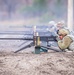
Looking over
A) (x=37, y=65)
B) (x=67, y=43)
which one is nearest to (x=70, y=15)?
(x=67, y=43)

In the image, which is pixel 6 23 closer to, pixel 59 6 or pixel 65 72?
pixel 59 6

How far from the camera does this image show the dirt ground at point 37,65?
222 centimetres

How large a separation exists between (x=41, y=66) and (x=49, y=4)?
6.86ft

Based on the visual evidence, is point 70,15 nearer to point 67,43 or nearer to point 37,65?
point 67,43

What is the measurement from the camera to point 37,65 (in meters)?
2.37

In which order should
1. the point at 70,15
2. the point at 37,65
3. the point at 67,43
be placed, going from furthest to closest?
the point at 70,15 < the point at 67,43 < the point at 37,65

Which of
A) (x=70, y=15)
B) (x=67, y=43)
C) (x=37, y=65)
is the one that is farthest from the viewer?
(x=70, y=15)

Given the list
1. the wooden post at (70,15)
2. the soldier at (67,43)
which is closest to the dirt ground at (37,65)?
the soldier at (67,43)

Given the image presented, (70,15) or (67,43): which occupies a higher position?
(70,15)

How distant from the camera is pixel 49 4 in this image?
4.23 m

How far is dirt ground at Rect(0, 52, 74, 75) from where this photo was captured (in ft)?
7.28

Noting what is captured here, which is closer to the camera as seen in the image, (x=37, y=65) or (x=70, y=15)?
(x=37, y=65)

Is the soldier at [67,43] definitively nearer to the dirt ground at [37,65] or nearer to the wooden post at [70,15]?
the dirt ground at [37,65]

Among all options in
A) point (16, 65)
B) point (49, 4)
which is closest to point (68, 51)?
point (16, 65)
